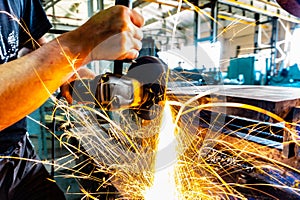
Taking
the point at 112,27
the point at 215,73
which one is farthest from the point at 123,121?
the point at 215,73

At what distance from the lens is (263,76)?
163 inches

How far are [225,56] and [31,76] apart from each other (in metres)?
9.02

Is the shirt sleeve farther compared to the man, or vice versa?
the shirt sleeve

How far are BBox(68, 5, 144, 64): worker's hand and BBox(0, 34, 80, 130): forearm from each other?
0.03m

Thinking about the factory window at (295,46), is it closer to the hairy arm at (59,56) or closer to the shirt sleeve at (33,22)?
the shirt sleeve at (33,22)

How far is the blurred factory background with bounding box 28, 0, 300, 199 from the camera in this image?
2.66 feet

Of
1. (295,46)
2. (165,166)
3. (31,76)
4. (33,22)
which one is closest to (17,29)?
(33,22)

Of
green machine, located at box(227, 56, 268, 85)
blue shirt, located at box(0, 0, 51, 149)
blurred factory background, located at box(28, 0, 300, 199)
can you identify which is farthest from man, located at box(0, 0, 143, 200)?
green machine, located at box(227, 56, 268, 85)

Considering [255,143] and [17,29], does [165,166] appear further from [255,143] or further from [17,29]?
[17,29]

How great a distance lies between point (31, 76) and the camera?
1.39 feet

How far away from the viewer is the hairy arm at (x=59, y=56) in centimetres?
42

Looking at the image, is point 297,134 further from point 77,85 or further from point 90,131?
point 90,131

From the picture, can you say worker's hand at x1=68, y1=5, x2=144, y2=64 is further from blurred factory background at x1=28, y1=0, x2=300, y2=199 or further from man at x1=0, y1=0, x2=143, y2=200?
blurred factory background at x1=28, y1=0, x2=300, y2=199

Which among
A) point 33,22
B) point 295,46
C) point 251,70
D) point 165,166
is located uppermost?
point 295,46
